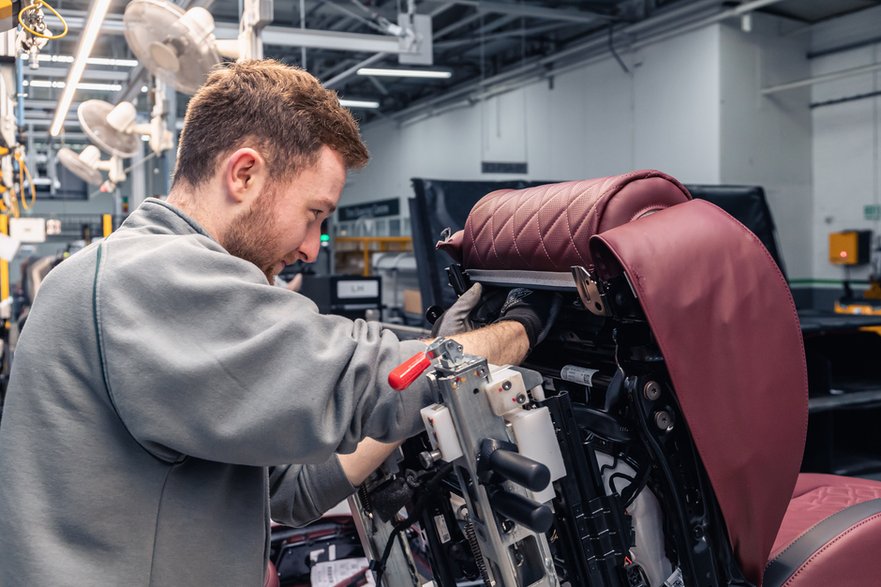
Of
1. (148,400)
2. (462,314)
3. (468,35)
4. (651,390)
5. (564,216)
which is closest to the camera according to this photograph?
(148,400)

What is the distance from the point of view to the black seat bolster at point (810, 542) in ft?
4.70

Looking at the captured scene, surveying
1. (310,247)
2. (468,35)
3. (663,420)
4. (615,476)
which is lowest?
(615,476)

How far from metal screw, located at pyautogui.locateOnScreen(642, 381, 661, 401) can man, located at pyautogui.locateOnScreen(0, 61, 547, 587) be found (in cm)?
39

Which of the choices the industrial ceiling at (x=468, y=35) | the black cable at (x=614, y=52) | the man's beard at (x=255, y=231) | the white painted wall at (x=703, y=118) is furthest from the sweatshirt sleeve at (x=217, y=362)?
the black cable at (x=614, y=52)

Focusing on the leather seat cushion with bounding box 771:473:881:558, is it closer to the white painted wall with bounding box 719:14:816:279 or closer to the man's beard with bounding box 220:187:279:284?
the man's beard with bounding box 220:187:279:284

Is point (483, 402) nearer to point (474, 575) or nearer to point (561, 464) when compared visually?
point (561, 464)

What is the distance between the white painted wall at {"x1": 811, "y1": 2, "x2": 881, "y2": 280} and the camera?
861 cm

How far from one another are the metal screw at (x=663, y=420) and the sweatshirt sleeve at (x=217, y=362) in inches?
18.5

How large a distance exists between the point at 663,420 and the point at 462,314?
527 mm

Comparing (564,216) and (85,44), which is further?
(85,44)

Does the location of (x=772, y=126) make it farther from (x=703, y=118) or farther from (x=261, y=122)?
(x=261, y=122)

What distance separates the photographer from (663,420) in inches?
48.7

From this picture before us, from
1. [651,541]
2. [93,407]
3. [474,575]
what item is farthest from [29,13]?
[651,541]

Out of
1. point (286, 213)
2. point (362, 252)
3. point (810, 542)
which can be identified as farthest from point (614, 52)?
point (286, 213)
